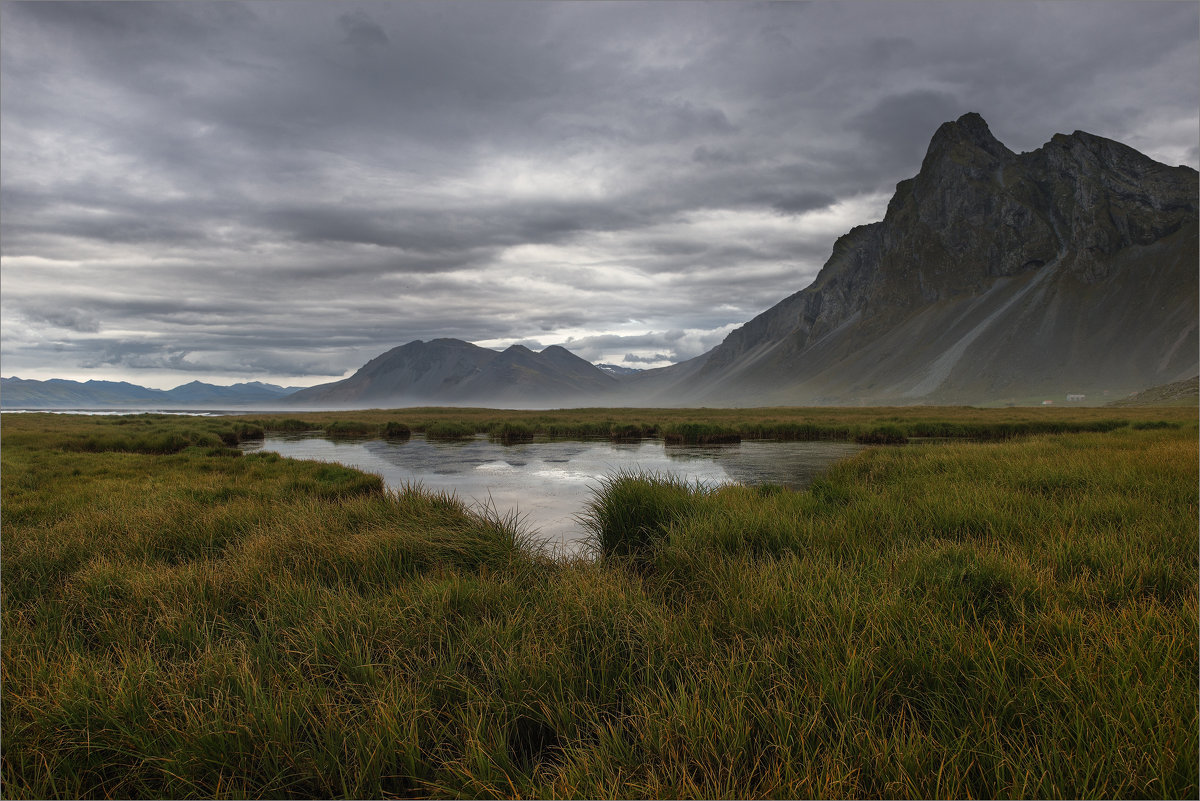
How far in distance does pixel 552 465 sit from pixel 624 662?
69.4ft

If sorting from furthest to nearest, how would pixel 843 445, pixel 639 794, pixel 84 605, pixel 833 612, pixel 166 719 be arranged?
pixel 843 445 < pixel 84 605 < pixel 833 612 < pixel 166 719 < pixel 639 794

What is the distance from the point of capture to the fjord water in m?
15.7

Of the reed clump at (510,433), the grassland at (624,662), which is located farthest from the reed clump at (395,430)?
the grassland at (624,662)

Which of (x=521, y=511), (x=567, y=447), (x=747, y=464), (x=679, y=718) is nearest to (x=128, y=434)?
(x=567, y=447)

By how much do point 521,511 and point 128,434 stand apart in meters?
33.1

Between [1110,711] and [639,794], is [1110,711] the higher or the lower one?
the higher one

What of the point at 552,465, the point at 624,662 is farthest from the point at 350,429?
the point at 624,662

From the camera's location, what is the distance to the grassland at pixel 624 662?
3.27m

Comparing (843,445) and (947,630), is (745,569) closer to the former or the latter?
(947,630)

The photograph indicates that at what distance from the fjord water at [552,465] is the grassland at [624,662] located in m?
4.31

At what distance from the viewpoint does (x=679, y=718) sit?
11.4 ft

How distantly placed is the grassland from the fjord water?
4.31 metres

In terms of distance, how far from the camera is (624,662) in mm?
4531

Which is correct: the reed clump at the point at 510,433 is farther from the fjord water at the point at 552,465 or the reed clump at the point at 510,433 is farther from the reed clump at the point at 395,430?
the reed clump at the point at 395,430
